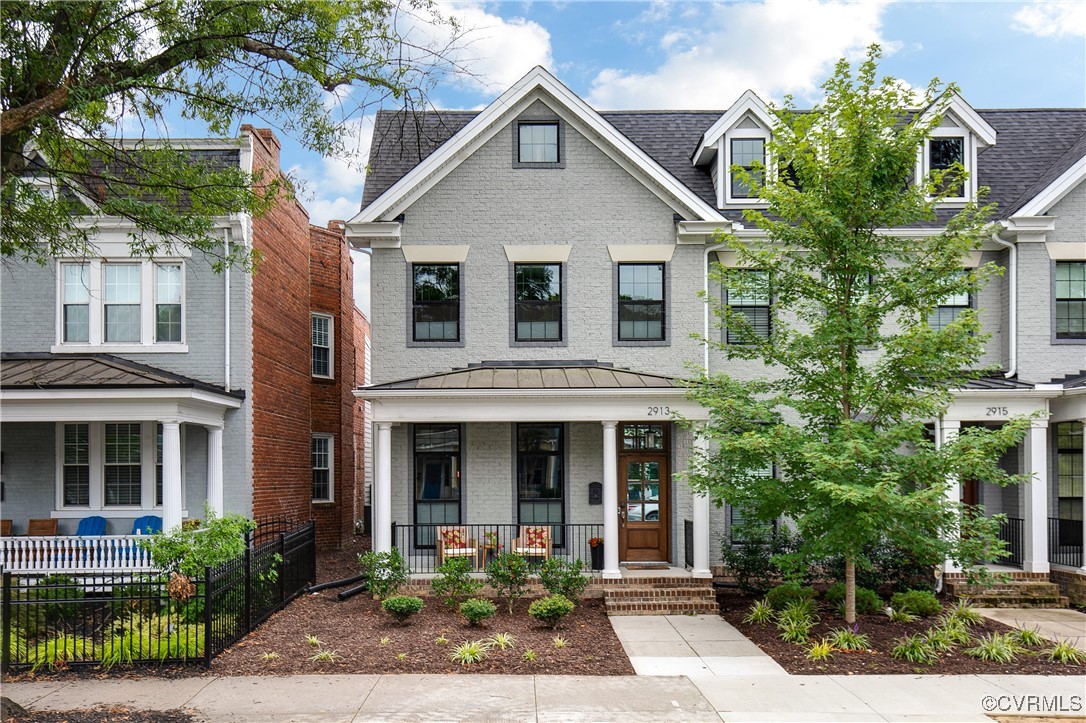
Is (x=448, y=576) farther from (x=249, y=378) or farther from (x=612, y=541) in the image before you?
(x=249, y=378)

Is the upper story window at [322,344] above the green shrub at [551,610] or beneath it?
above

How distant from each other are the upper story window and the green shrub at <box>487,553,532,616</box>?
10314 millimetres

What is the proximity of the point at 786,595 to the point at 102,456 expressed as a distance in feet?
41.5

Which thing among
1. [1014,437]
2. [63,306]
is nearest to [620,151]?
[1014,437]

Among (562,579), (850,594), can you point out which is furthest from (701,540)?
(850,594)

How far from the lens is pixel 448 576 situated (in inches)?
493

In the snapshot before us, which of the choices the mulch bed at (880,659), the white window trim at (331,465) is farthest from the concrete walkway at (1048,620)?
the white window trim at (331,465)

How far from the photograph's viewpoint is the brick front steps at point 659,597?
12945mm

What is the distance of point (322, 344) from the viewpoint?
21.4 m

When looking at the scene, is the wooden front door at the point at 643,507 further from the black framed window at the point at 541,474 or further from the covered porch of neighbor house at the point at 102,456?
the covered porch of neighbor house at the point at 102,456

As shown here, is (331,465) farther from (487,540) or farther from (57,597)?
(57,597)

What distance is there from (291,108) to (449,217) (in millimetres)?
5609

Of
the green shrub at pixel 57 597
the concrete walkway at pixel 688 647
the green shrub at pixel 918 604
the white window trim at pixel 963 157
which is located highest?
the white window trim at pixel 963 157

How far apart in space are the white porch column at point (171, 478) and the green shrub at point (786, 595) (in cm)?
984
